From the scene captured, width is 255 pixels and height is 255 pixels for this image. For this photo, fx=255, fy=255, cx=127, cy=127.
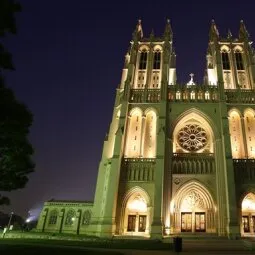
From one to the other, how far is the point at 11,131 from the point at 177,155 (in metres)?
24.3

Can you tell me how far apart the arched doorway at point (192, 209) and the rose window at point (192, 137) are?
567 cm

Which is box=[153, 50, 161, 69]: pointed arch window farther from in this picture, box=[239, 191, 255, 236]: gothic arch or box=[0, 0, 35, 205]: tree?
box=[0, 0, 35, 205]: tree

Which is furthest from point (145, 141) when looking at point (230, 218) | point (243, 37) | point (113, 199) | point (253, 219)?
point (243, 37)

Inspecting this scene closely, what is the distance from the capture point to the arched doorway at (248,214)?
97.1ft

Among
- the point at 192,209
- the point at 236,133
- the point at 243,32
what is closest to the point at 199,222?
the point at 192,209

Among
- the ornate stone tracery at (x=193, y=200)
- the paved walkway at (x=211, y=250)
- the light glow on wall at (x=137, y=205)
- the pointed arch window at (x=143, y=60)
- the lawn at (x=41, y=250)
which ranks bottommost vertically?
the lawn at (x=41, y=250)

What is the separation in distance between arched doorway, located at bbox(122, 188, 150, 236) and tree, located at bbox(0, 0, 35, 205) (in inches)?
713

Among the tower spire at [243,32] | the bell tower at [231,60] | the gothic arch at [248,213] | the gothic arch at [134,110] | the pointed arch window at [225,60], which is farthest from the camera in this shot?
the tower spire at [243,32]

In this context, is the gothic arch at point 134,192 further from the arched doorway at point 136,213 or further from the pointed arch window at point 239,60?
the pointed arch window at point 239,60

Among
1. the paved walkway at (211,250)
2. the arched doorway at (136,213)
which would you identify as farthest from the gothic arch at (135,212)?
the paved walkway at (211,250)

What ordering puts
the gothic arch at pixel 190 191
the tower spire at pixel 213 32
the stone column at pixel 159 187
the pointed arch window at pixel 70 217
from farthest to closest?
the tower spire at pixel 213 32
the pointed arch window at pixel 70 217
the gothic arch at pixel 190 191
the stone column at pixel 159 187

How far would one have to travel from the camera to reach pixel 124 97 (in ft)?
121

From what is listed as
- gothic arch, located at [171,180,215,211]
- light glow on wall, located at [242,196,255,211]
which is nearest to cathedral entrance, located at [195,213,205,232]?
gothic arch, located at [171,180,215,211]

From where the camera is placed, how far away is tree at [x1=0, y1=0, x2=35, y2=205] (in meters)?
9.77
